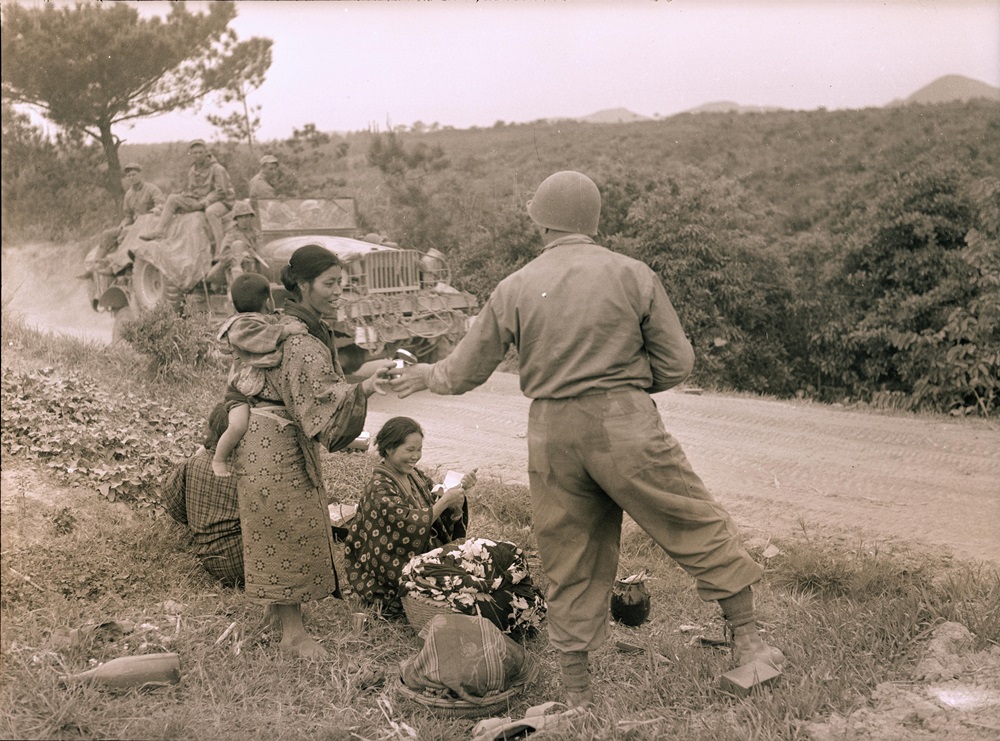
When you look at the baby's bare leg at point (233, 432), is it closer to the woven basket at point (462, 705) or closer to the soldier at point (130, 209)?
the woven basket at point (462, 705)

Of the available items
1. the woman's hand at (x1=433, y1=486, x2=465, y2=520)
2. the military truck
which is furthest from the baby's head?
the military truck

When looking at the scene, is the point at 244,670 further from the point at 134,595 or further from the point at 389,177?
the point at 389,177

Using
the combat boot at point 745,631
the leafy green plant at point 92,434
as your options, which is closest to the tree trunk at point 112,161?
the leafy green plant at point 92,434

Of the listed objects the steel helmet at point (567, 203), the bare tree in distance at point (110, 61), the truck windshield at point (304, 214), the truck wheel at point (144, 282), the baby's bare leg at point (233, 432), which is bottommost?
the truck wheel at point (144, 282)

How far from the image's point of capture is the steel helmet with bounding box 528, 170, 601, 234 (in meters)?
3.43

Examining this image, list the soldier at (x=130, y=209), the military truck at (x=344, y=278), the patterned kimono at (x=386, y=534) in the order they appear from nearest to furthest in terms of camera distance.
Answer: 1. the patterned kimono at (x=386, y=534)
2. the military truck at (x=344, y=278)
3. the soldier at (x=130, y=209)

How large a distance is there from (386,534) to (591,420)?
1.36m

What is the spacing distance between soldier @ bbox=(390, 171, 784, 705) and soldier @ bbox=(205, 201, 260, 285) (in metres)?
6.26

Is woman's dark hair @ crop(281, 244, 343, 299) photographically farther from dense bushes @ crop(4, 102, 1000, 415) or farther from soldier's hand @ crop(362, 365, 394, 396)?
dense bushes @ crop(4, 102, 1000, 415)

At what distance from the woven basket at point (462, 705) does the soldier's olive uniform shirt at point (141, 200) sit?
24.3 ft

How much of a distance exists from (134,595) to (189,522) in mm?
427

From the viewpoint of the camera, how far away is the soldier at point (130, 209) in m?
9.59

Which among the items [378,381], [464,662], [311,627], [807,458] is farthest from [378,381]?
[807,458]

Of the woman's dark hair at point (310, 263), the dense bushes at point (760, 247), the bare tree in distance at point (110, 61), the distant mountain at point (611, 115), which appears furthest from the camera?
the distant mountain at point (611, 115)
